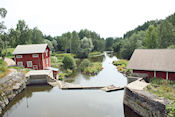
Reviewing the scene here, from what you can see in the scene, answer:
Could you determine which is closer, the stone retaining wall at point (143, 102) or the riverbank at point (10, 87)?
the stone retaining wall at point (143, 102)

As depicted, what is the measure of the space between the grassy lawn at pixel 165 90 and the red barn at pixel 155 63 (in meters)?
0.71

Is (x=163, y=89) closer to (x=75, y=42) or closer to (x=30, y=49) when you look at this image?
(x=30, y=49)

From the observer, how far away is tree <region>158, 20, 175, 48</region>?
101 ft

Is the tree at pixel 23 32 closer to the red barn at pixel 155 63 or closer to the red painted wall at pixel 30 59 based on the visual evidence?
the red painted wall at pixel 30 59

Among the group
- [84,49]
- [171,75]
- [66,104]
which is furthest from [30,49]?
[84,49]

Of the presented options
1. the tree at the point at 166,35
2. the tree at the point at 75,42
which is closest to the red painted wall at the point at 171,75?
the tree at the point at 166,35

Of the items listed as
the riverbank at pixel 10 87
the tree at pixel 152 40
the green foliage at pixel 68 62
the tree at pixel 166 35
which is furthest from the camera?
the tree at pixel 152 40

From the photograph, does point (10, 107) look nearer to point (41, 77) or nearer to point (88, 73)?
point (41, 77)

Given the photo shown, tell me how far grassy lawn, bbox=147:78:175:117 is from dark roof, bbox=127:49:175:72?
121 cm

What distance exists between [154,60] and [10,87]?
1650 centimetres

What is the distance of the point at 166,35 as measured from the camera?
31000 millimetres

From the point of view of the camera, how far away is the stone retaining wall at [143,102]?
8594mm

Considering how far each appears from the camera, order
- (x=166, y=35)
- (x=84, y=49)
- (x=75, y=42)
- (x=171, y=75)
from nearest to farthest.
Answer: (x=171, y=75), (x=166, y=35), (x=84, y=49), (x=75, y=42)

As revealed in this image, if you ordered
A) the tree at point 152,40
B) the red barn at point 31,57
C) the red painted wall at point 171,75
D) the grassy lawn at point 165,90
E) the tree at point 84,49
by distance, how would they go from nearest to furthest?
the grassy lawn at point 165,90
the red painted wall at point 171,75
the red barn at point 31,57
the tree at point 152,40
the tree at point 84,49
